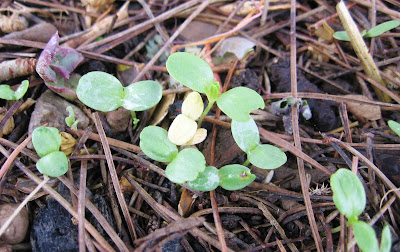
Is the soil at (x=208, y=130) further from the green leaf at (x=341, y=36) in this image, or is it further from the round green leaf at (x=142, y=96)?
the round green leaf at (x=142, y=96)

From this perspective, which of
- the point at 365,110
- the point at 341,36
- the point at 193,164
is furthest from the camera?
the point at 341,36

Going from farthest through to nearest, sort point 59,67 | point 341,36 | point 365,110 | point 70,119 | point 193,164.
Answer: point 341,36
point 365,110
point 59,67
point 70,119
point 193,164


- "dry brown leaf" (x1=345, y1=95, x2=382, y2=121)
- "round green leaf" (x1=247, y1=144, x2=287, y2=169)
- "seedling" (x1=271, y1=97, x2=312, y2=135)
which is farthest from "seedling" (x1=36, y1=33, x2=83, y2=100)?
"dry brown leaf" (x1=345, y1=95, x2=382, y2=121)

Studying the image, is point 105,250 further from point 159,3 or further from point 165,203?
point 159,3

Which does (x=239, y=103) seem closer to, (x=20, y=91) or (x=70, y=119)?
(x=70, y=119)

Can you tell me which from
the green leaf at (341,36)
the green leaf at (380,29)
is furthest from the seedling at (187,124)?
the green leaf at (380,29)

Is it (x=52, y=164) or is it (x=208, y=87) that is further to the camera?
(x=208, y=87)

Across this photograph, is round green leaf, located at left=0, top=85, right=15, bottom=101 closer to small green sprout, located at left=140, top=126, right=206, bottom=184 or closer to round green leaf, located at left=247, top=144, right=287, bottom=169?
small green sprout, located at left=140, top=126, right=206, bottom=184

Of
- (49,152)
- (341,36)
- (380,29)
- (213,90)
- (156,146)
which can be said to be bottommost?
(49,152)

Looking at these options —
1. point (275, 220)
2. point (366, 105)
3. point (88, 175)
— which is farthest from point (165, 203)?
point (366, 105)

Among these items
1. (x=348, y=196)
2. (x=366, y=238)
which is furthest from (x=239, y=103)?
(x=366, y=238)
